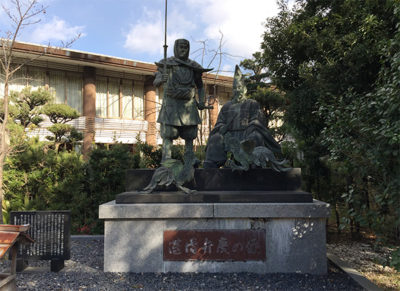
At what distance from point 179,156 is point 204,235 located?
439 cm

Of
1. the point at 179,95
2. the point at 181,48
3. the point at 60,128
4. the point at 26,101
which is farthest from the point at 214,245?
the point at 26,101

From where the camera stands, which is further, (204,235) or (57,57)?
(57,57)

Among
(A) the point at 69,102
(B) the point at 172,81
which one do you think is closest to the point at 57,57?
(A) the point at 69,102

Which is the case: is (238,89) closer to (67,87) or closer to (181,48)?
(181,48)

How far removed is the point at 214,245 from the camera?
431cm

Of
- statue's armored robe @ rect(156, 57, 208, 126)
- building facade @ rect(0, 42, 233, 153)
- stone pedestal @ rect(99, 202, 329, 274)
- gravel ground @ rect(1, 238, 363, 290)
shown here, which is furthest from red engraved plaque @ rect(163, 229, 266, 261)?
building facade @ rect(0, 42, 233, 153)

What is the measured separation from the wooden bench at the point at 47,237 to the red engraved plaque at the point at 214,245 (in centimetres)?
150

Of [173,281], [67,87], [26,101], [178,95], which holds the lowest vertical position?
[173,281]

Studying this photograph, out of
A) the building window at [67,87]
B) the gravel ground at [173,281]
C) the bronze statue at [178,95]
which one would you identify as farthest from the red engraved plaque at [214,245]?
the building window at [67,87]

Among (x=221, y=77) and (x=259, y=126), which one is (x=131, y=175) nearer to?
(x=259, y=126)

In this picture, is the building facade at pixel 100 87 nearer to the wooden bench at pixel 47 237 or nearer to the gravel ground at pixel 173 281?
the wooden bench at pixel 47 237

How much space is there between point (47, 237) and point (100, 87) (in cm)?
1248

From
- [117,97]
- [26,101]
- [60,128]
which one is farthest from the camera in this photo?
[117,97]

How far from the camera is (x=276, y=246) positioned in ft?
14.1
